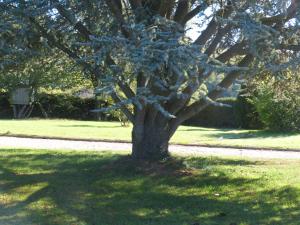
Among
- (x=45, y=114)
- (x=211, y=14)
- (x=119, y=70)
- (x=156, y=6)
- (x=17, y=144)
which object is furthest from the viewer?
(x=45, y=114)

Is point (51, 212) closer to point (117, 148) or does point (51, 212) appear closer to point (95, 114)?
point (117, 148)

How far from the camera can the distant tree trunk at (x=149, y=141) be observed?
1112 centimetres

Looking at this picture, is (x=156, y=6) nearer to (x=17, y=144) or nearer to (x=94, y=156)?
(x=94, y=156)

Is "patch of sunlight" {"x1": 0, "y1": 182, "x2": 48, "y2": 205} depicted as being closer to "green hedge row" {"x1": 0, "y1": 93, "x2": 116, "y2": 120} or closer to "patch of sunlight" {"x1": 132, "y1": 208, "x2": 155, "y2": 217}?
"patch of sunlight" {"x1": 132, "y1": 208, "x2": 155, "y2": 217}

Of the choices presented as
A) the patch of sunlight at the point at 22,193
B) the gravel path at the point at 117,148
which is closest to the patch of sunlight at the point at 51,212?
the patch of sunlight at the point at 22,193

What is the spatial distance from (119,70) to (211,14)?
1.83 meters

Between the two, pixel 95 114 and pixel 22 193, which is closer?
pixel 22 193

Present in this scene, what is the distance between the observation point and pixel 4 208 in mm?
7949

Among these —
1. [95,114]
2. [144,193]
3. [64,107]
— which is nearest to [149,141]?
[144,193]

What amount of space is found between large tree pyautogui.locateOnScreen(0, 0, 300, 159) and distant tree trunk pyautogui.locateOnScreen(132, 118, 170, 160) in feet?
0.06

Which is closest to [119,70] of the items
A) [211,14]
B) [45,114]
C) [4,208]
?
[211,14]

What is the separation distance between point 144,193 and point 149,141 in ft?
7.26

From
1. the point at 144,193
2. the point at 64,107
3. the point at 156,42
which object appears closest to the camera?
the point at 156,42

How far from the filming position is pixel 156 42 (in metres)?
6.37
